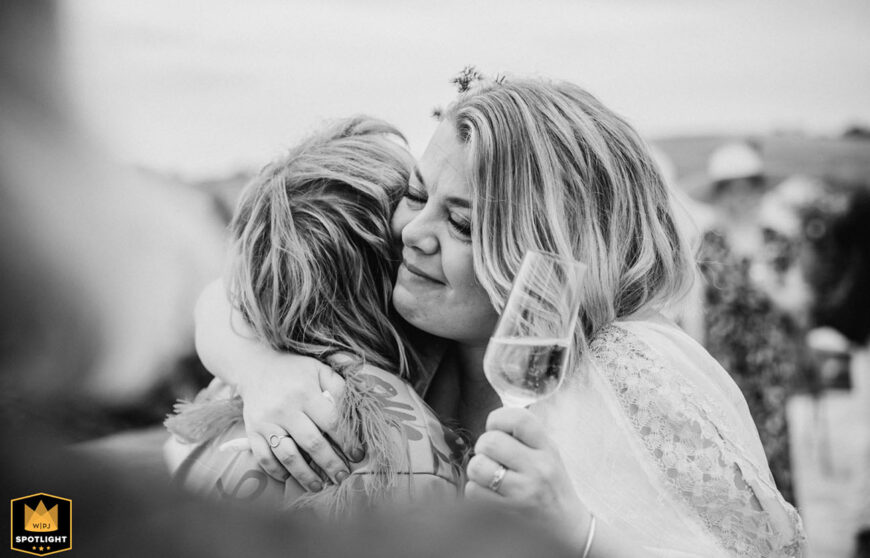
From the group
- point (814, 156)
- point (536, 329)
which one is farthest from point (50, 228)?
point (814, 156)

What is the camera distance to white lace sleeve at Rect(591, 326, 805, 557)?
1438 mm

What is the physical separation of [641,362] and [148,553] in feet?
4.10

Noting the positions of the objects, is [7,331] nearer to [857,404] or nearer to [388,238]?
[388,238]

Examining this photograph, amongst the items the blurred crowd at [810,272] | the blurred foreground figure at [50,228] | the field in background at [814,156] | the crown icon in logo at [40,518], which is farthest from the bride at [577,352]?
the field in background at [814,156]

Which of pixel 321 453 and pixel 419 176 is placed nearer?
pixel 321 453

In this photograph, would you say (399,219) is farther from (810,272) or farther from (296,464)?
(810,272)

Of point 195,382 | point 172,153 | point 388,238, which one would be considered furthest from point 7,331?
point 172,153

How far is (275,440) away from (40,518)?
1.16 m

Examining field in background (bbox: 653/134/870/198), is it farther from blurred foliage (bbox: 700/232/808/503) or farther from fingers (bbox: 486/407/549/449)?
fingers (bbox: 486/407/549/449)

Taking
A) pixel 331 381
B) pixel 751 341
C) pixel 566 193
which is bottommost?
pixel 751 341

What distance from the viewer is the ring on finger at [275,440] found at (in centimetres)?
160

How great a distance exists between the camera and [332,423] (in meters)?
1.61

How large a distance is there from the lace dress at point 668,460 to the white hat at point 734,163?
2.45 meters

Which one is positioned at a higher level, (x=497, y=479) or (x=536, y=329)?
(x=536, y=329)
